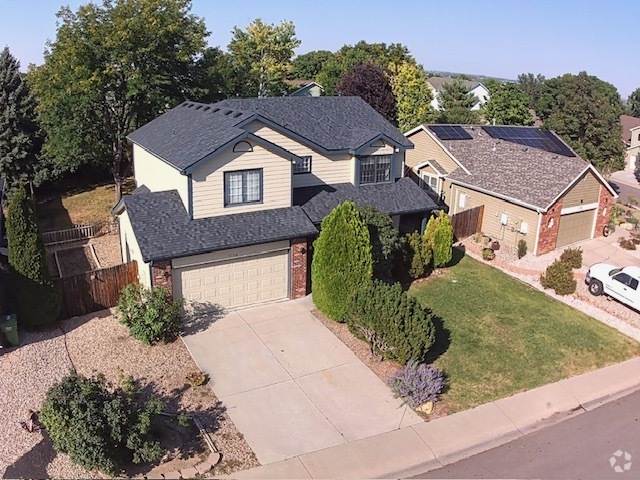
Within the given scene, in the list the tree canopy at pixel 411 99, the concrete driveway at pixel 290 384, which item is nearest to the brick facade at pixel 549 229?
the concrete driveway at pixel 290 384

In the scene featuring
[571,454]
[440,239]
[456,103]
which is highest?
[456,103]

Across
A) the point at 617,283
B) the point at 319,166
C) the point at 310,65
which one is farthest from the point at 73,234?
the point at 310,65

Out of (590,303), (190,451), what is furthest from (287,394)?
(590,303)

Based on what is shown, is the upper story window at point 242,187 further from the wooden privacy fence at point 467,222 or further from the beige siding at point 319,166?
the wooden privacy fence at point 467,222

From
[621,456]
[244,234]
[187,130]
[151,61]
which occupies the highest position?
[151,61]

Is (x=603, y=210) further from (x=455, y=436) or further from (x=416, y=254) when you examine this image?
(x=455, y=436)

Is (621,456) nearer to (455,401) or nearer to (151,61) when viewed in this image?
(455,401)

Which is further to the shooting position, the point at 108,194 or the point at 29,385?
the point at 108,194
